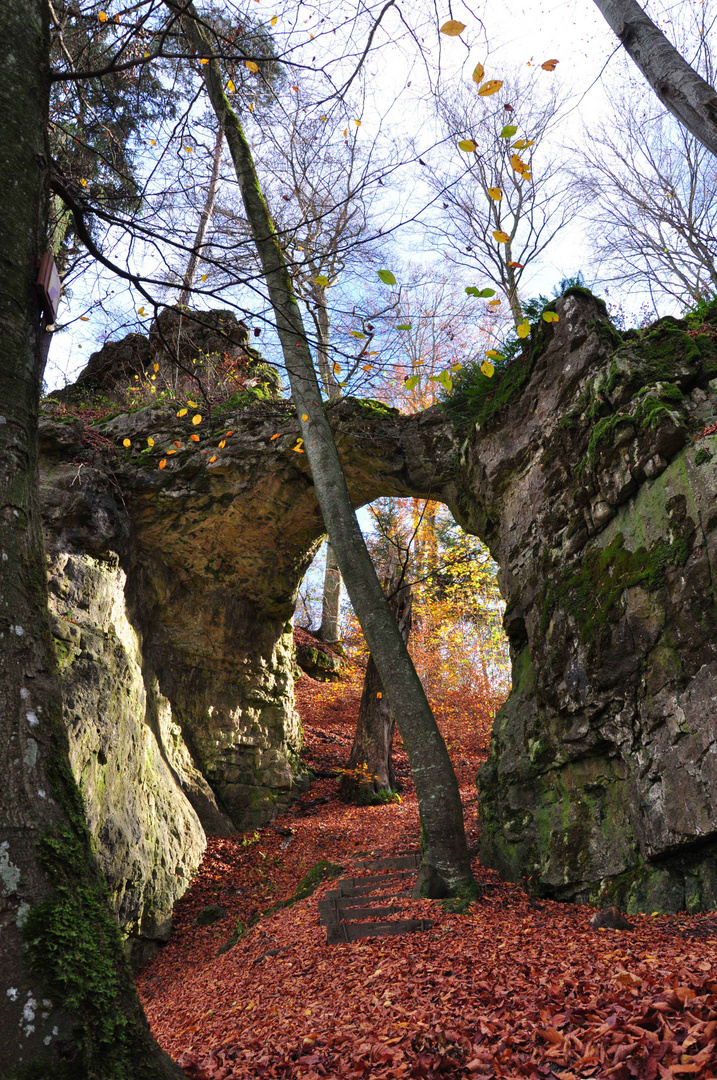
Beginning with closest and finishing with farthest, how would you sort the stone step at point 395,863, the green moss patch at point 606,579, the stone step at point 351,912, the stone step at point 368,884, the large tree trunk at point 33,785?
the large tree trunk at point 33,785
the green moss patch at point 606,579
the stone step at point 351,912
the stone step at point 368,884
the stone step at point 395,863

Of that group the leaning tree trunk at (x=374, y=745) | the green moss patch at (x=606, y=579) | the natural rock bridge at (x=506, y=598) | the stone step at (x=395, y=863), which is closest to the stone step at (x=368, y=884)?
the stone step at (x=395, y=863)

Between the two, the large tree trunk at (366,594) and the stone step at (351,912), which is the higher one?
the large tree trunk at (366,594)

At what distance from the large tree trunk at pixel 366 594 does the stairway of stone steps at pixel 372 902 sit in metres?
0.50

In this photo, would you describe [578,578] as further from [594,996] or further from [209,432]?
[209,432]

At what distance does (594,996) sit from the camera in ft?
7.94

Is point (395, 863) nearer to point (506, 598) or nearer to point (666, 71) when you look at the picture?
point (506, 598)

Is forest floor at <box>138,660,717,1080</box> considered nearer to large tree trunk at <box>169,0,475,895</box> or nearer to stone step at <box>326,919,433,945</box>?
stone step at <box>326,919,433,945</box>

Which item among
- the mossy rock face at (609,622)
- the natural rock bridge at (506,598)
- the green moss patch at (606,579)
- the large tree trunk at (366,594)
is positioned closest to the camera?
the mossy rock face at (609,622)

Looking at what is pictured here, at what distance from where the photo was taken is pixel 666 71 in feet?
15.0

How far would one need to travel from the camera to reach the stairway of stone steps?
14.1 ft

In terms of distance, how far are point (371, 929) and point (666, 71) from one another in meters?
6.86

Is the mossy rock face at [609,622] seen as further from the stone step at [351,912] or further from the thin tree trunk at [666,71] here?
the thin tree trunk at [666,71]

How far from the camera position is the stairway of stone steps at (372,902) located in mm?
4312

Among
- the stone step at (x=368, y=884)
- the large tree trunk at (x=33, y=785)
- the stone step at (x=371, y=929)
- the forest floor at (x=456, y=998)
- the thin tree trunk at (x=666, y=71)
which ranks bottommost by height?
the forest floor at (x=456, y=998)
